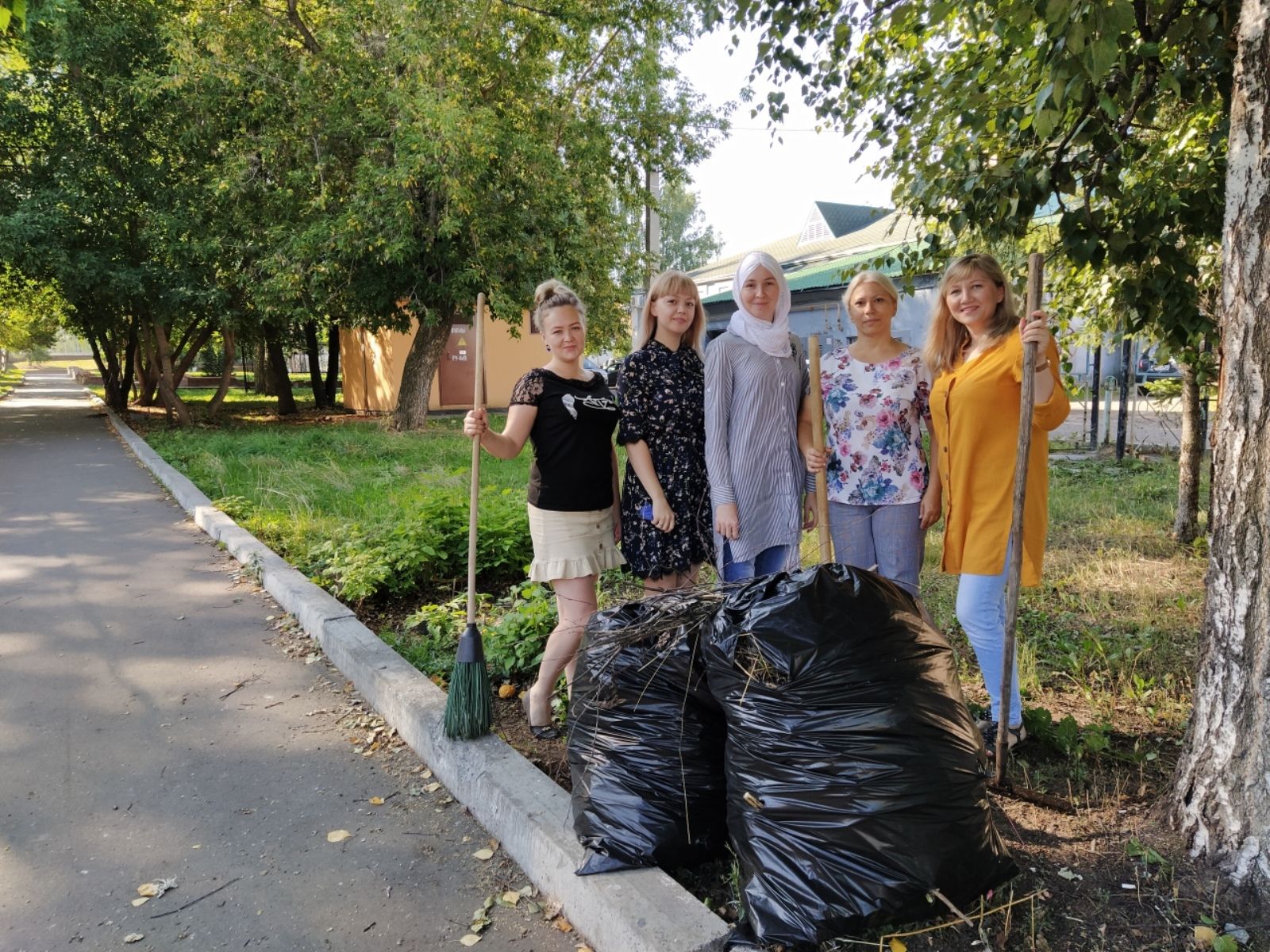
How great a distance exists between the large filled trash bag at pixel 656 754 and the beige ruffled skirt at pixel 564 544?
0.77m

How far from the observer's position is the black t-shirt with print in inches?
124

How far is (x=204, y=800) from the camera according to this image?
3.12 metres

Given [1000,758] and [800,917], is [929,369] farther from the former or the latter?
[800,917]

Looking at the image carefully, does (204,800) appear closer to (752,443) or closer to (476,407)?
(476,407)

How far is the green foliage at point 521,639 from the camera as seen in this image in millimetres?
4020

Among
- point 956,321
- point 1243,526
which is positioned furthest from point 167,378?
point 1243,526

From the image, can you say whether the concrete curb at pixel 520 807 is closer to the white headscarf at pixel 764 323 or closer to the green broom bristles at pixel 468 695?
the green broom bristles at pixel 468 695

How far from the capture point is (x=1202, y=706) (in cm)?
230

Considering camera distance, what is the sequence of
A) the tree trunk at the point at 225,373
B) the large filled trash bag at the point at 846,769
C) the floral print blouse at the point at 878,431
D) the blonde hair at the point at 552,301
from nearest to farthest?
the large filled trash bag at the point at 846,769, the floral print blouse at the point at 878,431, the blonde hair at the point at 552,301, the tree trunk at the point at 225,373

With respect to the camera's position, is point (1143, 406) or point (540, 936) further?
point (1143, 406)

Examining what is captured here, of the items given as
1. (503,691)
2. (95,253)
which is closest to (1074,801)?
(503,691)

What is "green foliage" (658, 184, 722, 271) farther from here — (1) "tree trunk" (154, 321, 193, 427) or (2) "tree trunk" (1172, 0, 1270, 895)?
(2) "tree trunk" (1172, 0, 1270, 895)

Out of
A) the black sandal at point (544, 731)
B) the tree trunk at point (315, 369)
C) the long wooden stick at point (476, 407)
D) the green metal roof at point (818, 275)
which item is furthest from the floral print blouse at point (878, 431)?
the tree trunk at point (315, 369)

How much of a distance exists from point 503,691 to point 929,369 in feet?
7.66
